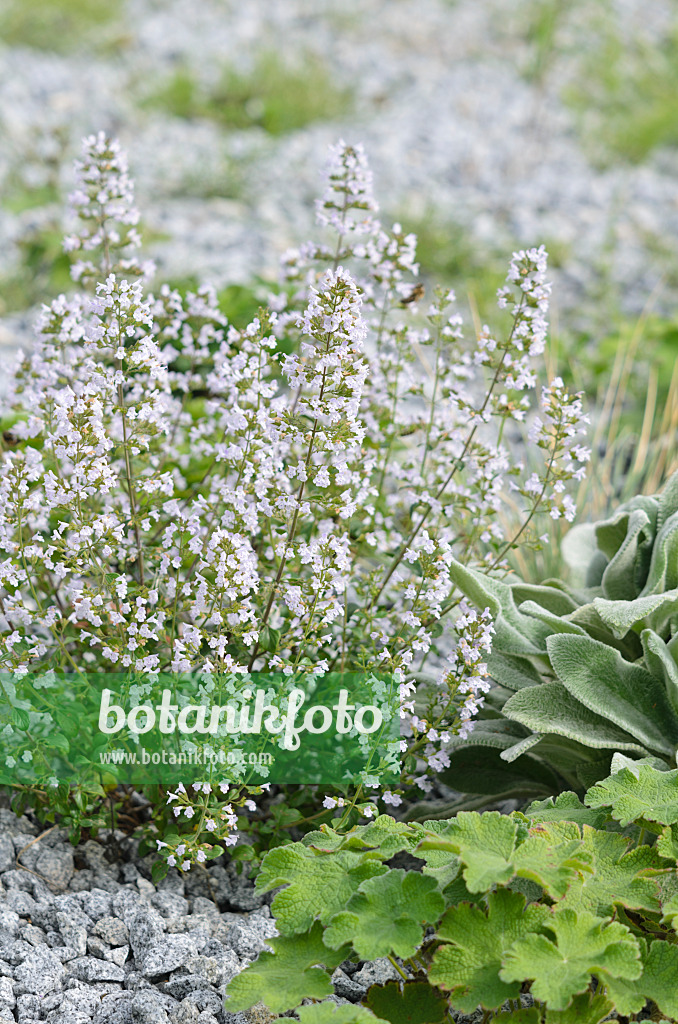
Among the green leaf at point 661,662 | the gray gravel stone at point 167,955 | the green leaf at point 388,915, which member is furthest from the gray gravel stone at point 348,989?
the green leaf at point 661,662

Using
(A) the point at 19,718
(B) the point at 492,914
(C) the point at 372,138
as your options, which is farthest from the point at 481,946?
(C) the point at 372,138

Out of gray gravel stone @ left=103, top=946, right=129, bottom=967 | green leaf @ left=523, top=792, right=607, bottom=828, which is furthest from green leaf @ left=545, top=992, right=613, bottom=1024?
gray gravel stone @ left=103, top=946, right=129, bottom=967

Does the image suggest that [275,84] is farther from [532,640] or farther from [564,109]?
[532,640]

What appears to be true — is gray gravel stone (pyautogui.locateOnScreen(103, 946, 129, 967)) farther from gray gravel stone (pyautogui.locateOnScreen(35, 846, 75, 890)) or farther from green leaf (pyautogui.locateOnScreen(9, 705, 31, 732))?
green leaf (pyautogui.locateOnScreen(9, 705, 31, 732))

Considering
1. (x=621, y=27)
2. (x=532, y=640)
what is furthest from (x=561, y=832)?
(x=621, y=27)

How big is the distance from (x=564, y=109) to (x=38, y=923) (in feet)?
23.6

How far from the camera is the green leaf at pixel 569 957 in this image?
1.27m

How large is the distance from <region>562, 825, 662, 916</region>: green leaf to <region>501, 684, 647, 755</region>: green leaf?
267 millimetres

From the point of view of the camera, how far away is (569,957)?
4.34 ft

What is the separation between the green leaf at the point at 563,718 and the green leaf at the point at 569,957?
474mm

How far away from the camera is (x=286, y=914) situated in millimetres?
1436

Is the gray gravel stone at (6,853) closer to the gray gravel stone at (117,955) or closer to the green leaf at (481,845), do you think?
the gray gravel stone at (117,955)

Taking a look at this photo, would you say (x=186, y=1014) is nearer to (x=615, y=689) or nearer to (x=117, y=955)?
(x=117, y=955)

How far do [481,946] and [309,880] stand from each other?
260 millimetres
